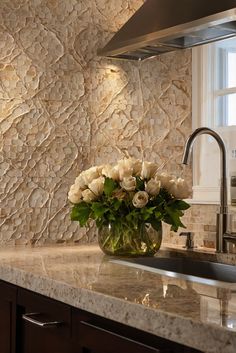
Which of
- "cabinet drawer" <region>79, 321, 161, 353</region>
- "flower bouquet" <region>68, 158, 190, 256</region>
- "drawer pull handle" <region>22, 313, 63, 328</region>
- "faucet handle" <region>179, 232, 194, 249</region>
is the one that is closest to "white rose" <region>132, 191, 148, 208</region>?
"flower bouquet" <region>68, 158, 190, 256</region>

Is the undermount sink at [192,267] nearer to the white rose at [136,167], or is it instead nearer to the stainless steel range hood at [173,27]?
the white rose at [136,167]

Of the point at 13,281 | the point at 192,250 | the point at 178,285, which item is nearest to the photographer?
the point at 178,285

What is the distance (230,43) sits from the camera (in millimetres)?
2768

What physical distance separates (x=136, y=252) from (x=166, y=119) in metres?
0.86

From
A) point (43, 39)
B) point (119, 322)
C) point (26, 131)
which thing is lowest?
point (119, 322)

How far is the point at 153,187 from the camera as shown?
2174 millimetres

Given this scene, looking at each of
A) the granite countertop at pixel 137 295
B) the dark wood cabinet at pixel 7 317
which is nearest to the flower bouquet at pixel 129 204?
the granite countertop at pixel 137 295

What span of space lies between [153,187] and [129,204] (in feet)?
0.35

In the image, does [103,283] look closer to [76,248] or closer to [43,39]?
[76,248]

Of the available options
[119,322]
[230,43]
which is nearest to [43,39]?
[230,43]

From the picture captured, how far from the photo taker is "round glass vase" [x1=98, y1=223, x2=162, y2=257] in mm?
2227

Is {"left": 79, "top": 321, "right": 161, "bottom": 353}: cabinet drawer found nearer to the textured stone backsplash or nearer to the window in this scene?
the textured stone backsplash

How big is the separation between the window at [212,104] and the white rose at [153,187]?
57cm

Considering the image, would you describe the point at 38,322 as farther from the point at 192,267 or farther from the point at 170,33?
the point at 170,33
